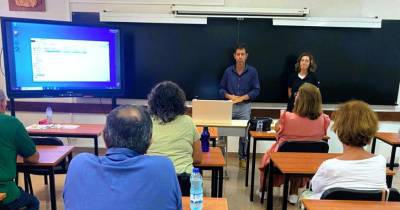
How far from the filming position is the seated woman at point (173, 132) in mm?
2119

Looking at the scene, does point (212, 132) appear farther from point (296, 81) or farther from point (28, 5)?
point (28, 5)

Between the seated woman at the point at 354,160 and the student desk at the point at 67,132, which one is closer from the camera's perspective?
the seated woman at the point at 354,160

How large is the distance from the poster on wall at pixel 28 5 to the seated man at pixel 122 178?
4112mm

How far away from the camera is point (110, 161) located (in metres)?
1.24

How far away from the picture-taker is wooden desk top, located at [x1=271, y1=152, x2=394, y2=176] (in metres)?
2.34

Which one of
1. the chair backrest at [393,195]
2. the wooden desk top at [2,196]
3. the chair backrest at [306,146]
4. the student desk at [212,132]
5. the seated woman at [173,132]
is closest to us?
the chair backrest at [393,195]

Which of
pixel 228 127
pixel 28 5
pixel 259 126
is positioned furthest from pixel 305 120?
pixel 28 5

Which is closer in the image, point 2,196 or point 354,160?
point 354,160

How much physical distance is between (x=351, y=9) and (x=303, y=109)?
2.47 meters

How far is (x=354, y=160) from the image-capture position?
1855mm

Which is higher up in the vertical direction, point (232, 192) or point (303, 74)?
point (303, 74)

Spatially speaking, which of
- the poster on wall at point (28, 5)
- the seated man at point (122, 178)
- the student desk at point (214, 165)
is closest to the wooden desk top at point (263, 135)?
the student desk at point (214, 165)

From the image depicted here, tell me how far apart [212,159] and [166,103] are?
0.68 m

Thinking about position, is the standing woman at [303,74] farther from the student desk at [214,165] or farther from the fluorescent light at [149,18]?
the student desk at [214,165]
